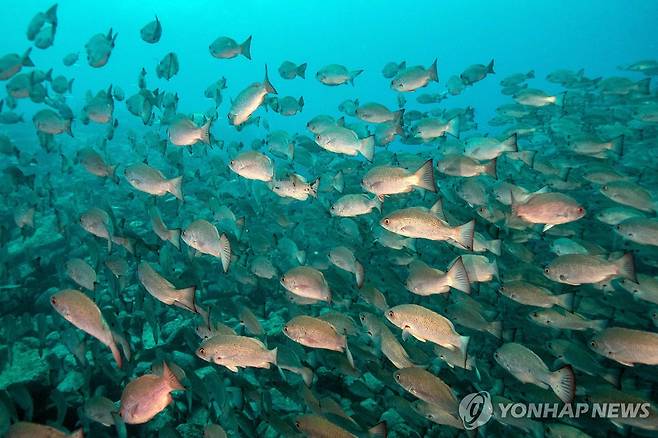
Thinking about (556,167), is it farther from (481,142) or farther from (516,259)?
(516,259)

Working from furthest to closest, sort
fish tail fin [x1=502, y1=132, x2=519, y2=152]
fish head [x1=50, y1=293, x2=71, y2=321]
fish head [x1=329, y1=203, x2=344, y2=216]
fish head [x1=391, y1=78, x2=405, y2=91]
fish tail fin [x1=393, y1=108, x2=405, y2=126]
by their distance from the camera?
fish head [x1=391, y1=78, x2=405, y2=91], fish tail fin [x1=393, y1=108, x2=405, y2=126], fish tail fin [x1=502, y1=132, x2=519, y2=152], fish head [x1=329, y1=203, x2=344, y2=216], fish head [x1=50, y1=293, x2=71, y2=321]

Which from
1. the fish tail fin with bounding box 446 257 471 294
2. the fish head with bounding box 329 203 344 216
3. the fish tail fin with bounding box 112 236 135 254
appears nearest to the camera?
the fish tail fin with bounding box 446 257 471 294

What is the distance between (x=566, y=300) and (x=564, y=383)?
127 cm

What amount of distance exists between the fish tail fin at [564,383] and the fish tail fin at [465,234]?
1.41 meters

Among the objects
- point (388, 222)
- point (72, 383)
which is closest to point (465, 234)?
point (388, 222)

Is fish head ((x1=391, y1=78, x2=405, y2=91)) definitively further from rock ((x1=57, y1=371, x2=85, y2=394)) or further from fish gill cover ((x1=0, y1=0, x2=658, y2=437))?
rock ((x1=57, y1=371, x2=85, y2=394))

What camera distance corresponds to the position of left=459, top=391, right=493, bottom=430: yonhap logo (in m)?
3.72

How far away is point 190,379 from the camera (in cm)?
410

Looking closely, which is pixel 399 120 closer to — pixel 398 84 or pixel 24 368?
pixel 398 84

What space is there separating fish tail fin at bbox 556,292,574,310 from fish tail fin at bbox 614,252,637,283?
552mm

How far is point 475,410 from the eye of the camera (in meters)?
3.87

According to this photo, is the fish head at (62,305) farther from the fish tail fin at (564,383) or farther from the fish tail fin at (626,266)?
the fish tail fin at (626,266)

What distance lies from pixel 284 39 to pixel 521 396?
15899 centimetres

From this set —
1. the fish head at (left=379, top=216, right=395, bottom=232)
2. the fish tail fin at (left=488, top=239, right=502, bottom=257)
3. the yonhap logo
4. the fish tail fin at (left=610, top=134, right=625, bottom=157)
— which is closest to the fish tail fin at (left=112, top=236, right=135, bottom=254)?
the fish head at (left=379, top=216, right=395, bottom=232)
